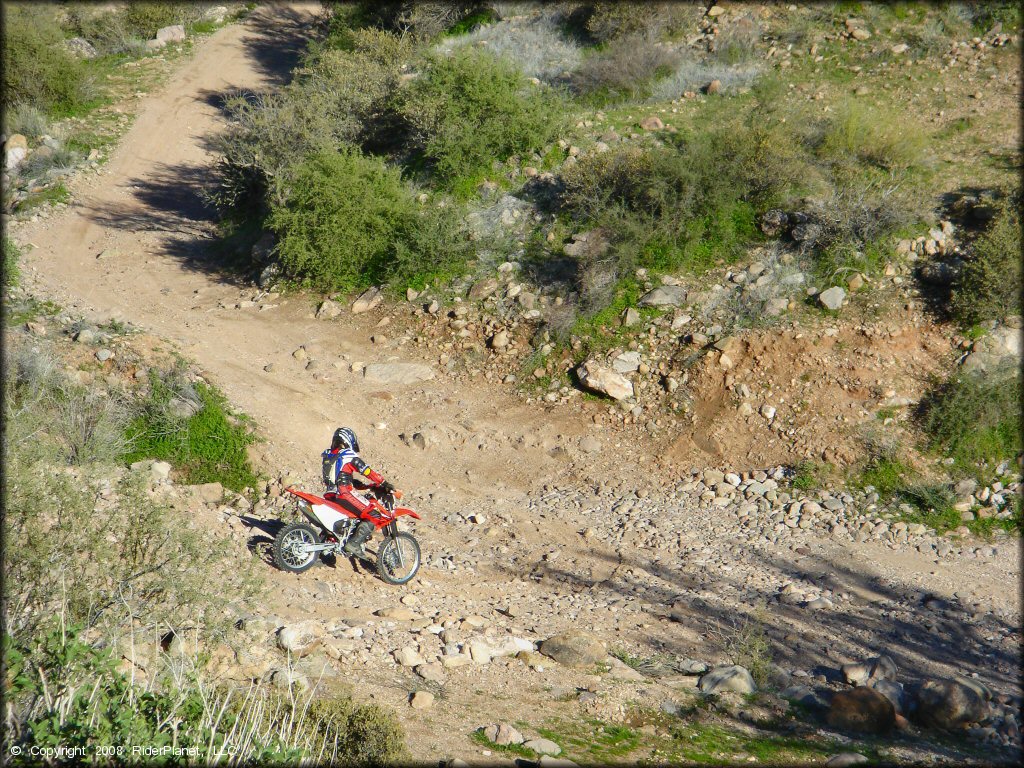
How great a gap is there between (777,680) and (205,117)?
23.0m

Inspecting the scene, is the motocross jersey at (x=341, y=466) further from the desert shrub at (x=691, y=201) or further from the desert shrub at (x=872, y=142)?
the desert shrub at (x=872, y=142)

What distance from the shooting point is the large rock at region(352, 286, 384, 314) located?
13094mm

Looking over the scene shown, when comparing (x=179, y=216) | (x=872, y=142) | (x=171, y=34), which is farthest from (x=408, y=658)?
(x=171, y=34)

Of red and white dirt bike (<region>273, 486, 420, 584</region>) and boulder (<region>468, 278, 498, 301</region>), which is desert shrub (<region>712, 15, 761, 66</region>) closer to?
boulder (<region>468, 278, 498, 301</region>)

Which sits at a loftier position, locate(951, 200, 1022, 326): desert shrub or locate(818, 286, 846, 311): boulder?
locate(951, 200, 1022, 326): desert shrub

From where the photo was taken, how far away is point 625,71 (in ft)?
54.5

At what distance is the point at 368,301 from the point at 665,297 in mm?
5228

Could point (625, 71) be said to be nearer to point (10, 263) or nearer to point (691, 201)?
point (691, 201)

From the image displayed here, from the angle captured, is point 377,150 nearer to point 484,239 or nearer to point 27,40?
point 484,239

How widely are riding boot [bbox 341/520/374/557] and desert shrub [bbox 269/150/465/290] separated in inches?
246

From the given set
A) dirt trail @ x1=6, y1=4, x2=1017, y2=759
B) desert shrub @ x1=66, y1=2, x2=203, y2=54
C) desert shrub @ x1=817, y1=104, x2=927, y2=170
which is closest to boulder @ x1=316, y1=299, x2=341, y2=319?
dirt trail @ x1=6, y1=4, x2=1017, y2=759

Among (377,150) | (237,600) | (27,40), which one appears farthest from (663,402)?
(27,40)

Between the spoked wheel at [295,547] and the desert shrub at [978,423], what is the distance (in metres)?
7.74

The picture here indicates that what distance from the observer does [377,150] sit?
16172 millimetres
